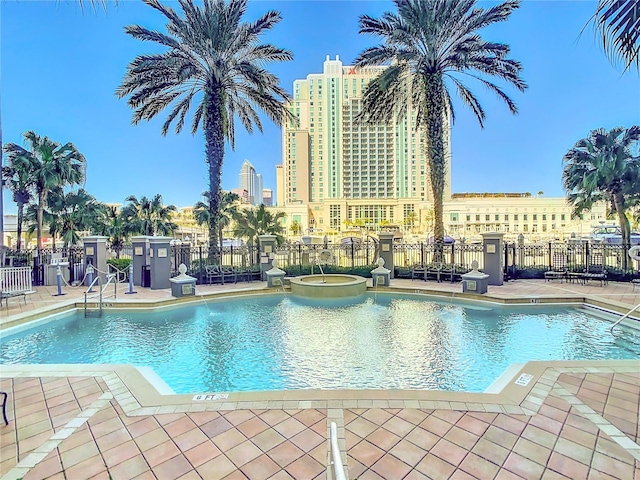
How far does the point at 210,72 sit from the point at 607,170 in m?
14.0

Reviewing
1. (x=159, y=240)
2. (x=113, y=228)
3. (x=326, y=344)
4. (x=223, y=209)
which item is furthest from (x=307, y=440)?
(x=113, y=228)

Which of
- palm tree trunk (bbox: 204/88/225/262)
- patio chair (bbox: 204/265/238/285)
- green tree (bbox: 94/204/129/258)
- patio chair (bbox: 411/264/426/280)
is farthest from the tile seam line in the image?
green tree (bbox: 94/204/129/258)

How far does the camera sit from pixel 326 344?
6.01 metres

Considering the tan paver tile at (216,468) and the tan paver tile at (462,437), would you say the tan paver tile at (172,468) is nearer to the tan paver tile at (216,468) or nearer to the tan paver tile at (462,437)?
the tan paver tile at (216,468)

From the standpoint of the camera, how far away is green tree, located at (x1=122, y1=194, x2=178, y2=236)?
1730cm

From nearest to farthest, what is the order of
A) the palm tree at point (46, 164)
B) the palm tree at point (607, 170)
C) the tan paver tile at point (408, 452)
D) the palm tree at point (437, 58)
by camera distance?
the tan paver tile at point (408, 452)
the palm tree at point (607, 170)
the palm tree at point (437, 58)
the palm tree at point (46, 164)

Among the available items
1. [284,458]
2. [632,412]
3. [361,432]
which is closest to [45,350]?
[284,458]

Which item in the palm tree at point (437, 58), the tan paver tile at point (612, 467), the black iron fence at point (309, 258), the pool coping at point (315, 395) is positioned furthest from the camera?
the black iron fence at point (309, 258)

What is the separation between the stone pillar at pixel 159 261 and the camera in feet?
35.6

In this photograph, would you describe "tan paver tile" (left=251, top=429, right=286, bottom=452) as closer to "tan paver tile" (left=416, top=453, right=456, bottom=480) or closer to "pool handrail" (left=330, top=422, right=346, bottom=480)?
"tan paver tile" (left=416, top=453, right=456, bottom=480)

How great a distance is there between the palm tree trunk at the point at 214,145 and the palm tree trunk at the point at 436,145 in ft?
25.3

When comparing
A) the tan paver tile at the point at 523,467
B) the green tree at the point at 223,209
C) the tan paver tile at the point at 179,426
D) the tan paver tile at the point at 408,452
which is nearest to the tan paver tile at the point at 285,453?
the tan paver tile at the point at 408,452

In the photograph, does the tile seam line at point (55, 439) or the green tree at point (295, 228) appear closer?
the tile seam line at point (55, 439)

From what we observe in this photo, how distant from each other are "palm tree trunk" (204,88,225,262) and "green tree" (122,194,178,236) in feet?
22.1
